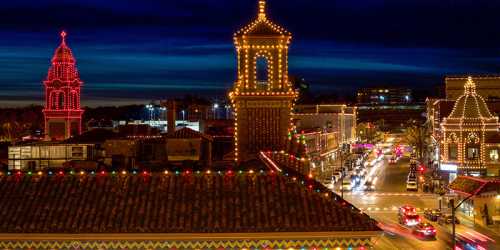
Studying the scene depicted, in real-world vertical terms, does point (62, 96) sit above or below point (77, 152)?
above

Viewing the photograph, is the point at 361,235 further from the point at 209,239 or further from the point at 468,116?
the point at 468,116

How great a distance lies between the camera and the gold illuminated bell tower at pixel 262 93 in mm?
34812

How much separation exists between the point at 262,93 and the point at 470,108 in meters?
38.4

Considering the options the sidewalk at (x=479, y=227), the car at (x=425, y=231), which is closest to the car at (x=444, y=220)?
the sidewalk at (x=479, y=227)

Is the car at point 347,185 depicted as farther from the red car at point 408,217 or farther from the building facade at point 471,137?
the red car at point 408,217

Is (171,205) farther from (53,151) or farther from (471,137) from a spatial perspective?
(471,137)

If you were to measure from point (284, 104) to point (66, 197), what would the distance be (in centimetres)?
1639

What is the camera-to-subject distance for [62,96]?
77.5m

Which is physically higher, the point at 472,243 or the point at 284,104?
the point at 284,104

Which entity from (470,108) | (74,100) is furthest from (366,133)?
(470,108)

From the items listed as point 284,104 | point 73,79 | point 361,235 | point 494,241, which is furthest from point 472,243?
point 73,79

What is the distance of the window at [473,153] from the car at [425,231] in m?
25.9

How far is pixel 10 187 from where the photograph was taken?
2058cm

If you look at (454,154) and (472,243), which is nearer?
(472,243)
